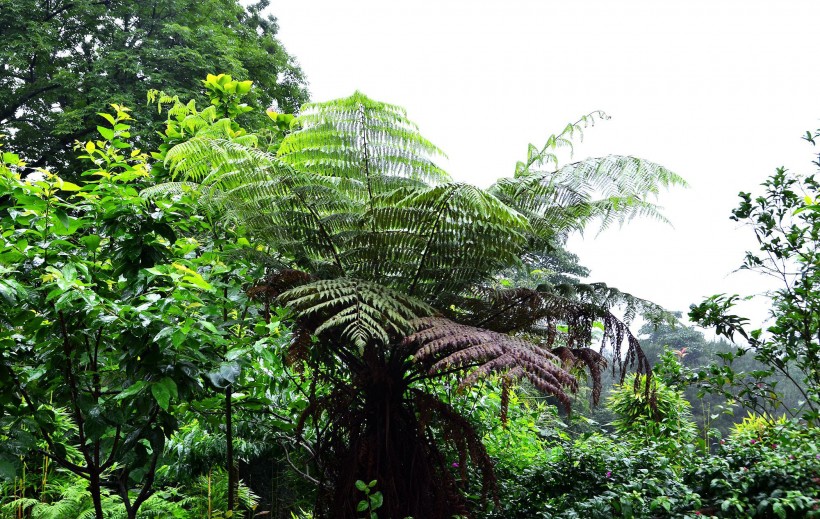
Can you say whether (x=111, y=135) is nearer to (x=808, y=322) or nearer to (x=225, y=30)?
(x=808, y=322)

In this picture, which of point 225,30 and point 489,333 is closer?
point 489,333

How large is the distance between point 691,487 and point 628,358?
1.89 feet

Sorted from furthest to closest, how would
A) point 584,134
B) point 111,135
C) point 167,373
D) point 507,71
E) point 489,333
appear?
point 507,71 < point 584,134 < point 111,135 < point 489,333 < point 167,373

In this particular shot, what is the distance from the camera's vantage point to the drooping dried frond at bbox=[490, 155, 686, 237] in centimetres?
187

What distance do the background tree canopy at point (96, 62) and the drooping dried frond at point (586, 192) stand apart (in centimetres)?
679

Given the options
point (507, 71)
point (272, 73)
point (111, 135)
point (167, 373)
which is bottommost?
point (167, 373)

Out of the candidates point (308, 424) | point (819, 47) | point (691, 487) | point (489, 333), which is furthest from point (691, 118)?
point (308, 424)

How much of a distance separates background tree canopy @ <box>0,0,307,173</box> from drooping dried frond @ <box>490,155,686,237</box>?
6792 millimetres

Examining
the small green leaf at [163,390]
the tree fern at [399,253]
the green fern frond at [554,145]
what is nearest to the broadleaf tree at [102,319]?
the small green leaf at [163,390]

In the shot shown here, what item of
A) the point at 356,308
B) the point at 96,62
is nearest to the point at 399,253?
the point at 356,308

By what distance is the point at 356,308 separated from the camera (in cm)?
169

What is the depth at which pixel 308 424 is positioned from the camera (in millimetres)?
2740

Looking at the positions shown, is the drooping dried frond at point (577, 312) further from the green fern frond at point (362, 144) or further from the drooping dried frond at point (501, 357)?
the green fern frond at point (362, 144)

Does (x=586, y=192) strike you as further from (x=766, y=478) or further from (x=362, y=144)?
(x=766, y=478)
